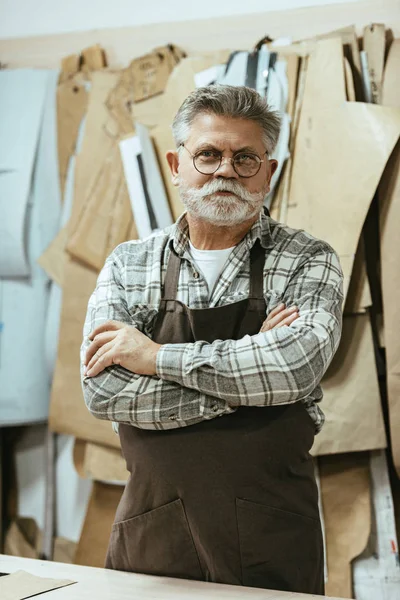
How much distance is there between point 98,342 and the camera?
1.60 m

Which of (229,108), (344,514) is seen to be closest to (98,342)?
(229,108)

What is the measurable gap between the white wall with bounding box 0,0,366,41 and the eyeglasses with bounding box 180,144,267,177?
1.22 meters

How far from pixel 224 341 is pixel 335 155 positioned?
3.63ft

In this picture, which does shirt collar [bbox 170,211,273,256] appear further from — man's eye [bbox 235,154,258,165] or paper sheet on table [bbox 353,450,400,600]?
paper sheet on table [bbox 353,450,400,600]

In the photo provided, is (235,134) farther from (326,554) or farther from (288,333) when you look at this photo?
(326,554)

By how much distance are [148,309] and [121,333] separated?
123 mm

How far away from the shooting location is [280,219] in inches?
97.2

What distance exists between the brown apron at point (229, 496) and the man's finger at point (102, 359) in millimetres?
161

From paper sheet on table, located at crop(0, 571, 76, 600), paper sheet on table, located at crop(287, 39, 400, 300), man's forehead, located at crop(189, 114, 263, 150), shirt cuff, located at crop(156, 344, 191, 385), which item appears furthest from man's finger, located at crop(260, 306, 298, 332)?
paper sheet on table, located at crop(287, 39, 400, 300)

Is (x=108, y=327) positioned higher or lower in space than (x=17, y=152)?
lower

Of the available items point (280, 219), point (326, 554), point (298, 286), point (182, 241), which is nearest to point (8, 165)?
point (280, 219)

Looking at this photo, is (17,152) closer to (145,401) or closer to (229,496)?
(145,401)

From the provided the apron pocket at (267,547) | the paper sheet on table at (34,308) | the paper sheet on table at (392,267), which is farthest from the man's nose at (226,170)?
the paper sheet on table at (34,308)

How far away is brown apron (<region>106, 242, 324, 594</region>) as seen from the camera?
4.98ft
